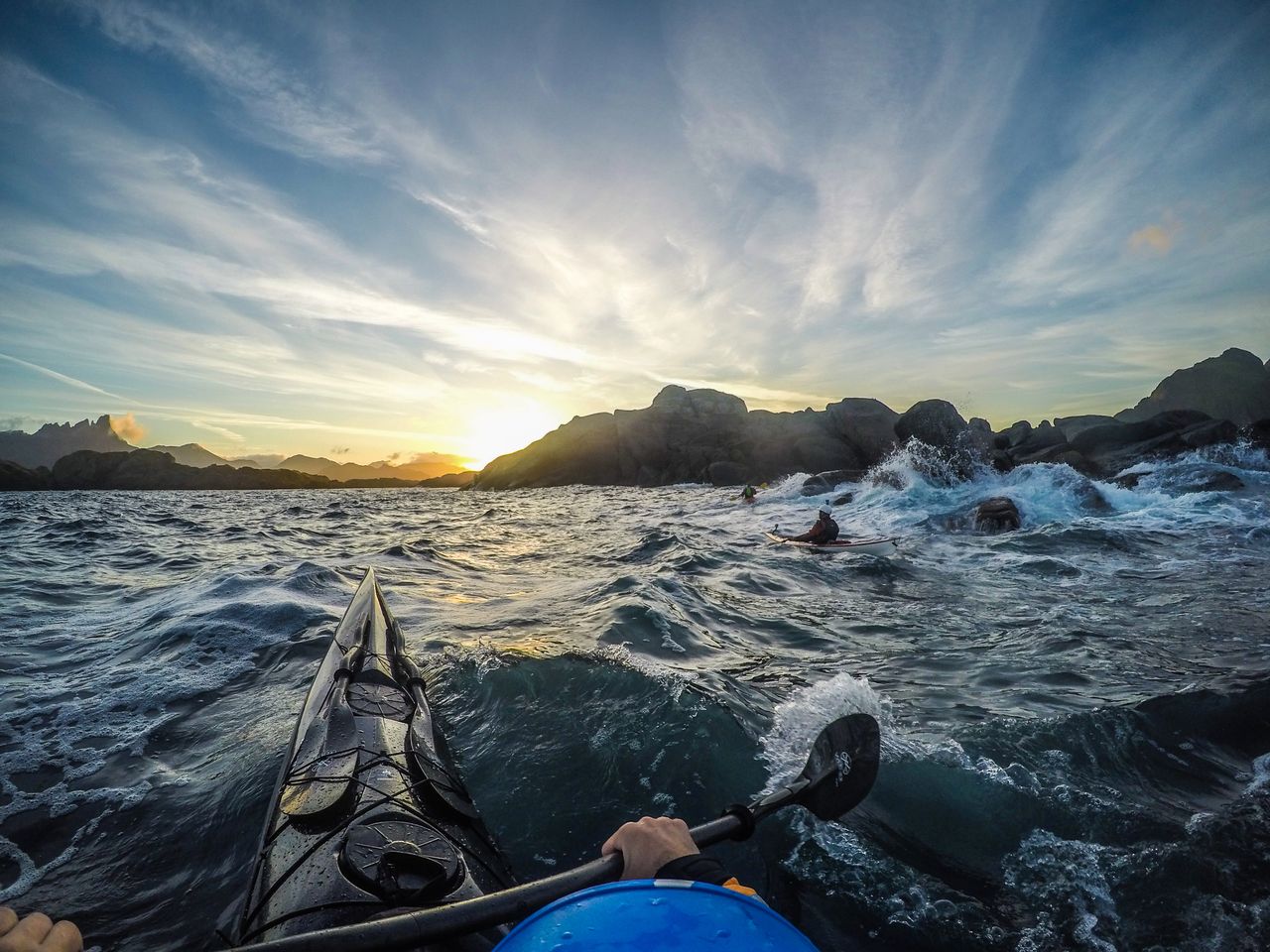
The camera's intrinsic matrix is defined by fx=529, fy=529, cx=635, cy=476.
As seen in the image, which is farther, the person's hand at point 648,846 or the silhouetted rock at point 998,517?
the silhouetted rock at point 998,517

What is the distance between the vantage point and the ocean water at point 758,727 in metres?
2.74

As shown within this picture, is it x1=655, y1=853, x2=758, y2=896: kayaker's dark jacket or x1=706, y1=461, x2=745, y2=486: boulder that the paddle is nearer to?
x1=655, y1=853, x2=758, y2=896: kayaker's dark jacket

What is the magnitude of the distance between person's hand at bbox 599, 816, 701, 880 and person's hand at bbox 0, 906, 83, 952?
1.40 metres

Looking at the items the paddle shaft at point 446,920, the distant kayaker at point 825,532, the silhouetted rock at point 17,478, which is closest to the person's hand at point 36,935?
the paddle shaft at point 446,920

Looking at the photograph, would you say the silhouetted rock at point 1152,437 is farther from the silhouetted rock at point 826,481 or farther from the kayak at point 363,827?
the kayak at point 363,827

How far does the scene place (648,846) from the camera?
6.22ft

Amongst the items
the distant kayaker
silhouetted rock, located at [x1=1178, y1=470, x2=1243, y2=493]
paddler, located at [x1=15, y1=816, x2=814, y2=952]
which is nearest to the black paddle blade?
paddler, located at [x1=15, y1=816, x2=814, y2=952]

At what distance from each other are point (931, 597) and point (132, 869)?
30.4 ft

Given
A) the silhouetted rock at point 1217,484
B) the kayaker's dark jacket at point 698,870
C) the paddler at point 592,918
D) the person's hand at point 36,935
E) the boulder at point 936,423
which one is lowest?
the kayaker's dark jacket at point 698,870

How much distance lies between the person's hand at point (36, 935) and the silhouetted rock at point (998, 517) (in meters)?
17.3

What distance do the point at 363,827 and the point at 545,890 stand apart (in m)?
1.05

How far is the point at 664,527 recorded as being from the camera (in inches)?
730

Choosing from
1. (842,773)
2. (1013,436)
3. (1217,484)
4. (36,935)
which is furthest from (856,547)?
(1013,436)

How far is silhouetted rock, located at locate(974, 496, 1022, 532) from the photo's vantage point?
14.6 metres
